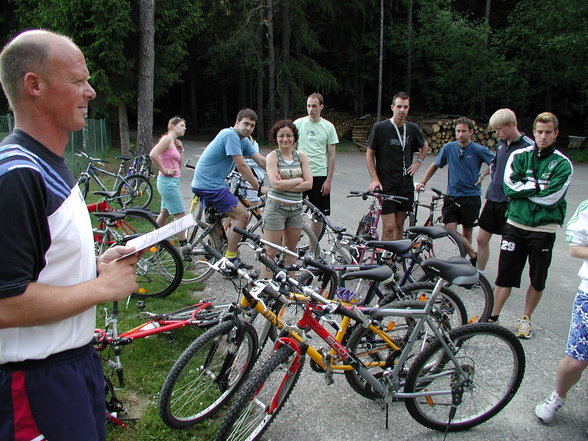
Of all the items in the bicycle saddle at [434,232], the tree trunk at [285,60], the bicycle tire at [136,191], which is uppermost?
the tree trunk at [285,60]

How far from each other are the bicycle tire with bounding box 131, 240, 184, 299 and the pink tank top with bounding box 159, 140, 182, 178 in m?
1.62

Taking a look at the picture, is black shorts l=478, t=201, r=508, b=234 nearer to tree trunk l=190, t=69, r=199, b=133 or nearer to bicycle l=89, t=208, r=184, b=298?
bicycle l=89, t=208, r=184, b=298

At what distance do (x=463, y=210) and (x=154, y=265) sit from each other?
151 inches

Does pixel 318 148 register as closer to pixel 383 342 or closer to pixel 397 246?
pixel 397 246

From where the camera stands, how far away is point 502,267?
165 inches

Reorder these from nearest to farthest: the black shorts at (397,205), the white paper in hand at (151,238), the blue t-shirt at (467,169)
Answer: the white paper in hand at (151,238) < the black shorts at (397,205) < the blue t-shirt at (467,169)

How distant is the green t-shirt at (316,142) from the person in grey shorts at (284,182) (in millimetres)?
1522

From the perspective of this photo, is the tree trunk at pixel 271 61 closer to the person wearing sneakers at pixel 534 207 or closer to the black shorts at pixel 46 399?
the person wearing sneakers at pixel 534 207

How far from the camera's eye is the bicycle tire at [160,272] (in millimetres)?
4934

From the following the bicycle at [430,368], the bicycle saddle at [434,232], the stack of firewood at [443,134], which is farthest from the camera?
the stack of firewood at [443,134]

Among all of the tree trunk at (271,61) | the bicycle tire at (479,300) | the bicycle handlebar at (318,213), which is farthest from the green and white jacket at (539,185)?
the tree trunk at (271,61)

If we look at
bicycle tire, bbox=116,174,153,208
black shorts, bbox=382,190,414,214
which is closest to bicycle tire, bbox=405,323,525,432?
black shorts, bbox=382,190,414,214

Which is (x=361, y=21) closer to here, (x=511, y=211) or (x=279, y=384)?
(x=511, y=211)

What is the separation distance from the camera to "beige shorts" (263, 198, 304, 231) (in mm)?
4887
